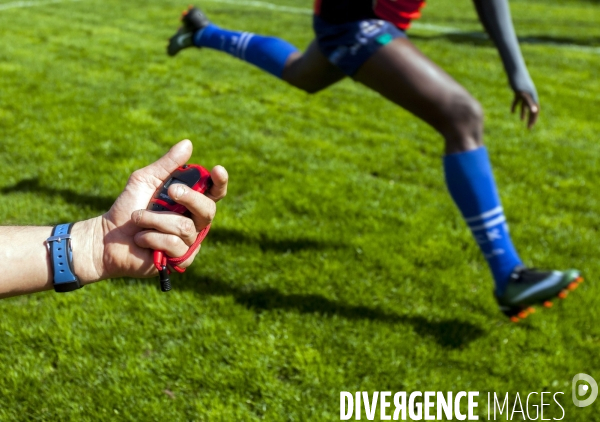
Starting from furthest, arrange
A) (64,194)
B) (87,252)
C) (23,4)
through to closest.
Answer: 1. (23,4)
2. (64,194)
3. (87,252)

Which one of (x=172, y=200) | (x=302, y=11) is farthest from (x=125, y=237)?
(x=302, y=11)

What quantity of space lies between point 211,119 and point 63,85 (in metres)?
1.75

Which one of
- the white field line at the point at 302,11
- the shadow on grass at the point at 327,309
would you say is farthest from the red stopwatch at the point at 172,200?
the white field line at the point at 302,11

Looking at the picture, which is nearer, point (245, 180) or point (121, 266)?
point (121, 266)

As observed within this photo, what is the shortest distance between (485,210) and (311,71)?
137 cm

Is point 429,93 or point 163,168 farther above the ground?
point 163,168

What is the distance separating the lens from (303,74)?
131 inches

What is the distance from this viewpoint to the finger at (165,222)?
137 centimetres

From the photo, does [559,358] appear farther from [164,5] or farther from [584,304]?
[164,5]

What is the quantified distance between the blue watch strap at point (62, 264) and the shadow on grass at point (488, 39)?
963 centimetres

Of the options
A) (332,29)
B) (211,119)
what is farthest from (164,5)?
(332,29)

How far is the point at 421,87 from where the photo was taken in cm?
251

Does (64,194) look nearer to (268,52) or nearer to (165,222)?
(268,52)

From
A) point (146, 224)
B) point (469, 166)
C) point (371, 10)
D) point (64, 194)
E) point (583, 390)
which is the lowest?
point (583, 390)
